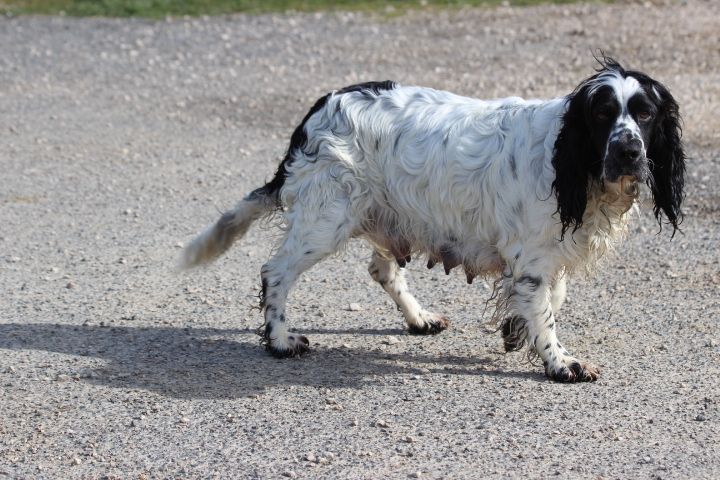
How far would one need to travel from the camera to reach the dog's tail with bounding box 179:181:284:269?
6828 mm

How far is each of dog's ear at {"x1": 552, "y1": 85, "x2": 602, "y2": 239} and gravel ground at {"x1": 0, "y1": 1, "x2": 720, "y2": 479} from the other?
91 cm

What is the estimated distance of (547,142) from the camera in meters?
5.88

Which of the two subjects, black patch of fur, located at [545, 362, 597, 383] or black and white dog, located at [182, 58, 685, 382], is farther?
black patch of fur, located at [545, 362, 597, 383]

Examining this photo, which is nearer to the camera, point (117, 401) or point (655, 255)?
point (117, 401)

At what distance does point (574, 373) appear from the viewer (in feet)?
19.4

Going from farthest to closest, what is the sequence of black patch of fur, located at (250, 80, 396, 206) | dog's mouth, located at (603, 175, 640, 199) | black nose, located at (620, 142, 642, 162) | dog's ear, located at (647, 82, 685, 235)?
black patch of fur, located at (250, 80, 396, 206)
dog's ear, located at (647, 82, 685, 235)
dog's mouth, located at (603, 175, 640, 199)
black nose, located at (620, 142, 642, 162)

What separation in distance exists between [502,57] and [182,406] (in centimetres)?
921

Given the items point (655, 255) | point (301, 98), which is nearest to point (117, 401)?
point (655, 255)

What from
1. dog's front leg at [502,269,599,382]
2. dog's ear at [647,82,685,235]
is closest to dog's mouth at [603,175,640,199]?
dog's ear at [647,82,685,235]

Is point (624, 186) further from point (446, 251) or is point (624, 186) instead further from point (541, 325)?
point (446, 251)

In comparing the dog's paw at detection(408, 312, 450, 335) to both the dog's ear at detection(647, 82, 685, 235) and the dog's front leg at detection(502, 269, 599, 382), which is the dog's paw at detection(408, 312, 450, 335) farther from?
the dog's ear at detection(647, 82, 685, 235)

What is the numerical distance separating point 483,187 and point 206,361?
1723 mm

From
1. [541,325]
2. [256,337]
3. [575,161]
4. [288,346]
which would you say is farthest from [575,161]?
[256,337]

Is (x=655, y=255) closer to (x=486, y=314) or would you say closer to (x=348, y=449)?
(x=486, y=314)
